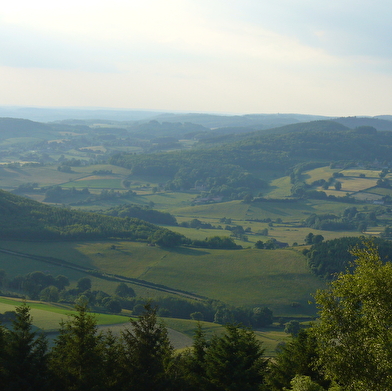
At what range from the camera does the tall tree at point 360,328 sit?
79.7 ft

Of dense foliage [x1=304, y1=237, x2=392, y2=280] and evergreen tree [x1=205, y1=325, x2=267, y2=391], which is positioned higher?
evergreen tree [x1=205, y1=325, x2=267, y2=391]

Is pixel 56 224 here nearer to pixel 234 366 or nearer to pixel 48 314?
pixel 48 314

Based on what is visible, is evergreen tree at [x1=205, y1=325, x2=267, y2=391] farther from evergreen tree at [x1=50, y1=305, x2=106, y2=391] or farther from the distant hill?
the distant hill

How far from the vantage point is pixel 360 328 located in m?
25.4

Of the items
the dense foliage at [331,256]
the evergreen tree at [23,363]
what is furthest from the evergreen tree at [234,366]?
the dense foliage at [331,256]

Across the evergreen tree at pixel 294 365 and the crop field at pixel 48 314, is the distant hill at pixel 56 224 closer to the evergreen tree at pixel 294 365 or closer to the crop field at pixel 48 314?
the crop field at pixel 48 314

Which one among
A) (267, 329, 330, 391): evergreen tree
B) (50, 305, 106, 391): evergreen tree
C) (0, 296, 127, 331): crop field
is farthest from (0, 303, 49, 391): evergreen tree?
(0, 296, 127, 331): crop field

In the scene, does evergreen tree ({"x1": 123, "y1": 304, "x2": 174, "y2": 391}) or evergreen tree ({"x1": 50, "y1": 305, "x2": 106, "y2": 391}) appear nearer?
evergreen tree ({"x1": 50, "y1": 305, "x2": 106, "y2": 391})

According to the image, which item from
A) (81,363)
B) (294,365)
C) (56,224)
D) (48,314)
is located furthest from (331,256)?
(81,363)

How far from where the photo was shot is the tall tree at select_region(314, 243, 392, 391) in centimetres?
2428

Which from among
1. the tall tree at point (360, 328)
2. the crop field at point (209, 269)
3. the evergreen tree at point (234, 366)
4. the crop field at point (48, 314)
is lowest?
the crop field at point (209, 269)

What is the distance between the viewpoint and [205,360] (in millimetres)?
38938

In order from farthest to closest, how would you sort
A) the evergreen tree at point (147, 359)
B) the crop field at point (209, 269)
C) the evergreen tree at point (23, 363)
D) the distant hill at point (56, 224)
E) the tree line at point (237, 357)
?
the distant hill at point (56, 224) < the crop field at point (209, 269) < the evergreen tree at point (147, 359) < the evergreen tree at point (23, 363) < the tree line at point (237, 357)

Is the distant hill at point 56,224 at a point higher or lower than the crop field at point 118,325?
higher
